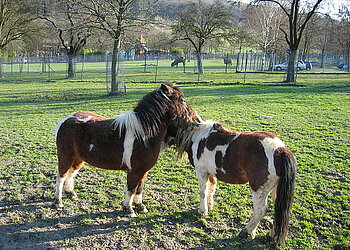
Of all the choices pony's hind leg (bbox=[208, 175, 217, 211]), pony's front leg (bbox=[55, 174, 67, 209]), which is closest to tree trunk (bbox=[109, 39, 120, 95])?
pony's front leg (bbox=[55, 174, 67, 209])

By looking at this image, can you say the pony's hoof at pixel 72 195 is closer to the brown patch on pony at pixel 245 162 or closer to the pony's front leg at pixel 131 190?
the pony's front leg at pixel 131 190

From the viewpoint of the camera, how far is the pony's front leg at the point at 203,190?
4.18m

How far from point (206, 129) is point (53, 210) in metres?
2.86

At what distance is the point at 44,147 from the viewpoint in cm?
762

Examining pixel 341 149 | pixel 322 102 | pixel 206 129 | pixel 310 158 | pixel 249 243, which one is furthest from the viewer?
pixel 322 102

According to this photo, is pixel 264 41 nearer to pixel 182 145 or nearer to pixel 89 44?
pixel 89 44

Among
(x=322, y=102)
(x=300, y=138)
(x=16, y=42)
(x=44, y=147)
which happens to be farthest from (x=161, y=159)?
(x=16, y=42)

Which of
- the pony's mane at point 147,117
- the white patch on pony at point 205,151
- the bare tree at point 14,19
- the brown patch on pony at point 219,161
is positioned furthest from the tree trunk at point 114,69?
the bare tree at point 14,19

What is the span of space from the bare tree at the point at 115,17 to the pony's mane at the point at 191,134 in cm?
1384

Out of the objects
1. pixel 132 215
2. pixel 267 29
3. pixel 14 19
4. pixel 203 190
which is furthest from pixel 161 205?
pixel 267 29

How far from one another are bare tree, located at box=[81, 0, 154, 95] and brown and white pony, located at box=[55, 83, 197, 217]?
1349cm

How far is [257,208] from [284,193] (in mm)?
433

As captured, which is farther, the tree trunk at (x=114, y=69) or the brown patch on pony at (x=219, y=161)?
the tree trunk at (x=114, y=69)

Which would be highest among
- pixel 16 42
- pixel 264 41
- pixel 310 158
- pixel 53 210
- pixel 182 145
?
pixel 264 41
